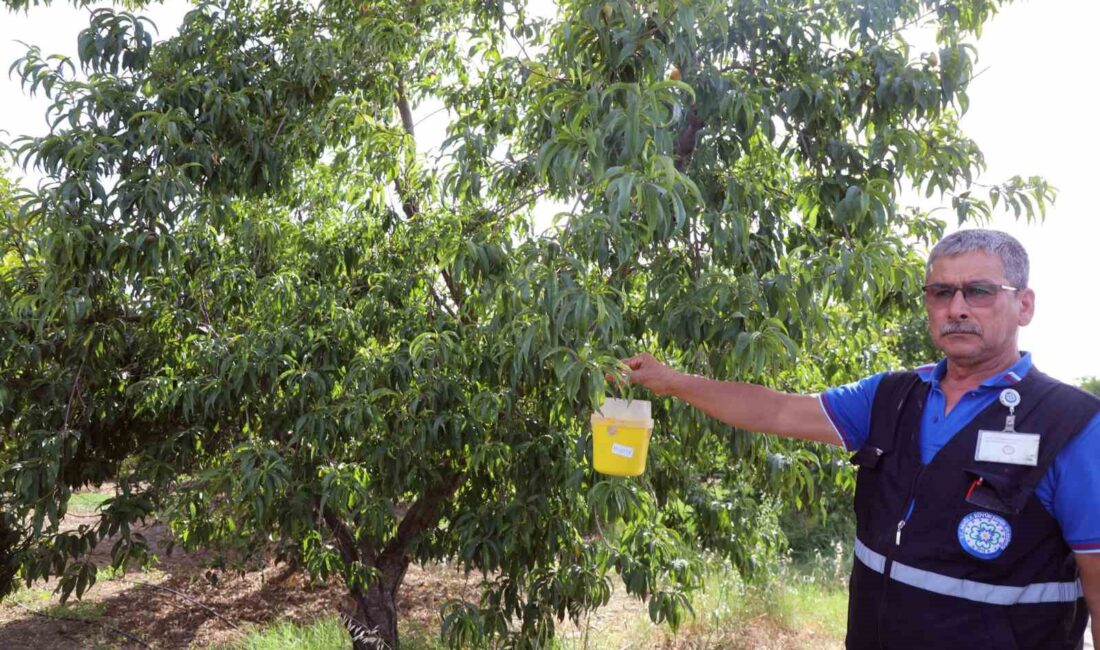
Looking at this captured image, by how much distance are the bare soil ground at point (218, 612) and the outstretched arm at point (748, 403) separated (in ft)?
12.7

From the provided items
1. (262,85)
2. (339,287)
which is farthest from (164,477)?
(262,85)

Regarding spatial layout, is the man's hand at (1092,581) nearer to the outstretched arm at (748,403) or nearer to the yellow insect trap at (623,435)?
the outstretched arm at (748,403)

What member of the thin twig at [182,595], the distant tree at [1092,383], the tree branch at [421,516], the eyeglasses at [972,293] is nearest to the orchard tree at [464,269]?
the tree branch at [421,516]

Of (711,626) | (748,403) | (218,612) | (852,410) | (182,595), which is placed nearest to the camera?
(852,410)

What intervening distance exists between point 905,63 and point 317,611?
21.0ft

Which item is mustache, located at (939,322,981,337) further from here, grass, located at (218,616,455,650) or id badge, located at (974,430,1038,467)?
grass, located at (218,616,455,650)

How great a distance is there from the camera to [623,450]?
2777 mm

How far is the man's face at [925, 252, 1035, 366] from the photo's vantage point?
6.32 ft

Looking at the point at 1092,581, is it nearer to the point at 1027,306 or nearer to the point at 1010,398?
the point at 1010,398

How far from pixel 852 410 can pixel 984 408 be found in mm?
383

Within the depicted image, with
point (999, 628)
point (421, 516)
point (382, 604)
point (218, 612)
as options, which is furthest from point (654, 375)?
point (218, 612)

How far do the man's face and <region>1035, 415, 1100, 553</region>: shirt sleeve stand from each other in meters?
0.25

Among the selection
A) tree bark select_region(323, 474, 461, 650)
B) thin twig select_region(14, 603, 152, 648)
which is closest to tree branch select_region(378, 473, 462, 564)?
tree bark select_region(323, 474, 461, 650)

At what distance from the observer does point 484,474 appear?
443 centimetres
